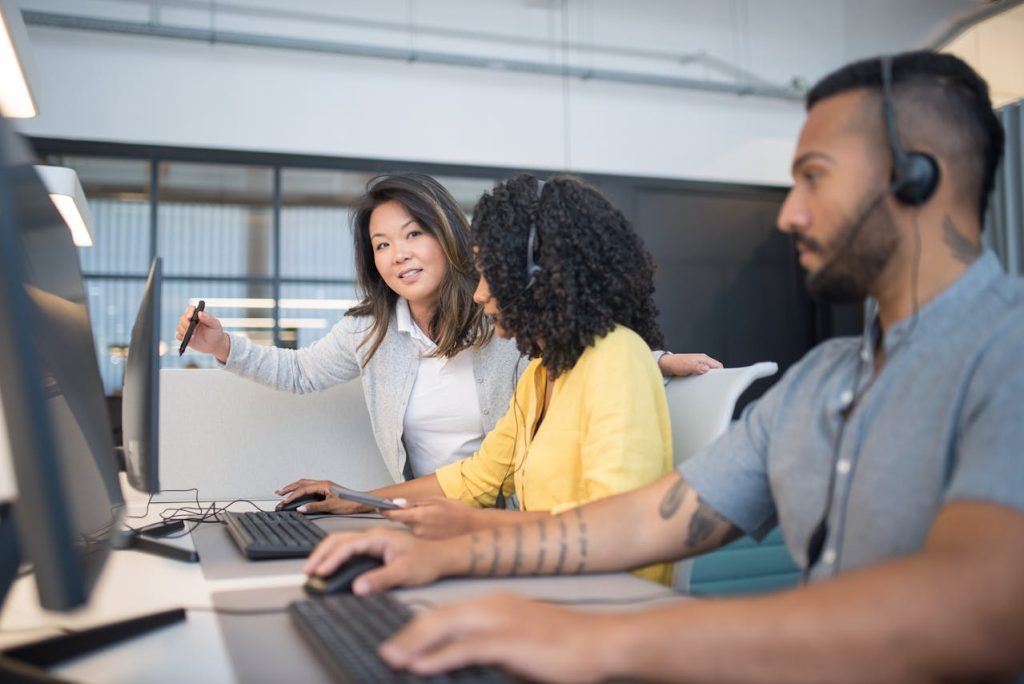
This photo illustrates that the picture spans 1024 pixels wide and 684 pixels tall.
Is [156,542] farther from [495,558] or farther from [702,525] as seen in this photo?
[702,525]

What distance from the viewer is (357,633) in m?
0.69

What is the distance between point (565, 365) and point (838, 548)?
0.65 meters

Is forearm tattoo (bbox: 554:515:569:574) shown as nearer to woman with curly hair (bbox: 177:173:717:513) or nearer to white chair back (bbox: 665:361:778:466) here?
white chair back (bbox: 665:361:778:466)

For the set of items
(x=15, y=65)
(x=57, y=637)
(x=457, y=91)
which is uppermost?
(x=457, y=91)

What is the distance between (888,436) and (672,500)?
0.95 feet

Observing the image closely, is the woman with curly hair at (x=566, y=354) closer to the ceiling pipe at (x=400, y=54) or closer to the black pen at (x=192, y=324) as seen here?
the black pen at (x=192, y=324)

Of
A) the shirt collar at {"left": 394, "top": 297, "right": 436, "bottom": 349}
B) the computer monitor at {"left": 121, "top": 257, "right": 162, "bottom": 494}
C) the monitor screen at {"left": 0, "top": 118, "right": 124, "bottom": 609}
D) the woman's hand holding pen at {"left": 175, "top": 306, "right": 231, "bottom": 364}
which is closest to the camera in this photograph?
the monitor screen at {"left": 0, "top": 118, "right": 124, "bottom": 609}

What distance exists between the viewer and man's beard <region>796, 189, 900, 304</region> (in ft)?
2.63

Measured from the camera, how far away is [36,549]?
56 centimetres

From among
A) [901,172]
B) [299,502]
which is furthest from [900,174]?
[299,502]

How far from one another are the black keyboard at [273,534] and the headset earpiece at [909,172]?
0.84m

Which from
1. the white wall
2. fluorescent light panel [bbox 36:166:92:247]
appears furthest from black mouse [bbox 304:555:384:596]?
the white wall

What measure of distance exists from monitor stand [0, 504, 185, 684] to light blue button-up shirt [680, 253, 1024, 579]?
0.61 m

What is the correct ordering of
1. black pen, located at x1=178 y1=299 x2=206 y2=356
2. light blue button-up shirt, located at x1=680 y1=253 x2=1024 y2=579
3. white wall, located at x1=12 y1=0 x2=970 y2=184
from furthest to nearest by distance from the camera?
white wall, located at x1=12 y1=0 x2=970 y2=184
black pen, located at x1=178 y1=299 x2=206 y2=356
light blue button-up shirt, located at x1=680 y1=253 x2=1024 y2=579
